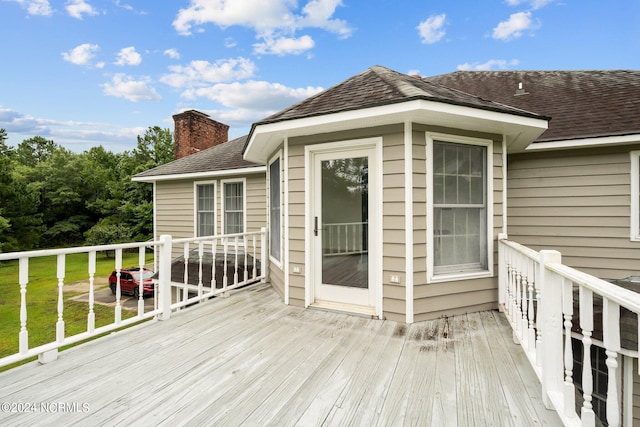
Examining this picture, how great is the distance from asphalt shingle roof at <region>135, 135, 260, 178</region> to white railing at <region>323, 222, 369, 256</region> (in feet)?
13.7

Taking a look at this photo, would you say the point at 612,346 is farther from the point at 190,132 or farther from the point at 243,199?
the point at 190,132

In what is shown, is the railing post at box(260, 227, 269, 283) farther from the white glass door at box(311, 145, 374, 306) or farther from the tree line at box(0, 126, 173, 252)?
the tree line at box(0, 126, 173, 252)

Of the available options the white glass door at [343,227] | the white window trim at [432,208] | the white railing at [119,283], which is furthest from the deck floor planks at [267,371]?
the white window trim at [432,208]

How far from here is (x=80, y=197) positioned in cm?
2675

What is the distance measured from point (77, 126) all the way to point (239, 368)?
165 ft

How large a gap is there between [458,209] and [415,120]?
4.09 feet

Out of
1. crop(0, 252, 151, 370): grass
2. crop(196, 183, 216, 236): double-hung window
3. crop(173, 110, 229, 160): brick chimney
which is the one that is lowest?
crop(0, 252, 151, 370): grass

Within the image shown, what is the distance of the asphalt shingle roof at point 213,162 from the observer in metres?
7.84

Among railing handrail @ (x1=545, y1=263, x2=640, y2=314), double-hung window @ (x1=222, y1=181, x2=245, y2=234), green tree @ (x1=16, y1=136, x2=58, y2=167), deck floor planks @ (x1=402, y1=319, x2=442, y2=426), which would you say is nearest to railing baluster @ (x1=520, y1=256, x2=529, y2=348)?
deck floor planks @ (x1=402, y1=319, x2=442, y2=426)

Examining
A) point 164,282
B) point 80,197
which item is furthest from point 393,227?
point 80,197

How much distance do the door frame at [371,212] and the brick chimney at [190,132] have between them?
27.6 ft

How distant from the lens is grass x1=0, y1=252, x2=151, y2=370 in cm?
916

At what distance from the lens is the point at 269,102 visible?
23672 millimetres

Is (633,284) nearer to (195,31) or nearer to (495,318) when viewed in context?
(495,318)
